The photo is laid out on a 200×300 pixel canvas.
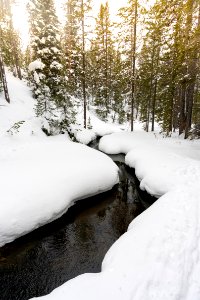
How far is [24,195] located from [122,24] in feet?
56.5

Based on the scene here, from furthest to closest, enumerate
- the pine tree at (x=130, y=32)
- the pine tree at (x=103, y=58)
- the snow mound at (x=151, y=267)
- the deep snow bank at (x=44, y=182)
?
the pine tree at (x=103, y=58) → the pine tree at (x=130, y=32) → the deep snow bank at (x=44, y=182) → the snow mound at (x=151, y=267)

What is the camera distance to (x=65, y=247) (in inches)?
261

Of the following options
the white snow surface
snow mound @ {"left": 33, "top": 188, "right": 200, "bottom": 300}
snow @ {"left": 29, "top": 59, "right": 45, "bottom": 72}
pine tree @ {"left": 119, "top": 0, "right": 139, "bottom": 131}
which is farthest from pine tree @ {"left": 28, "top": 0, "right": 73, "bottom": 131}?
snow mound @ {"left": 33, "top": 188, "right": 200, "bottom": 300}

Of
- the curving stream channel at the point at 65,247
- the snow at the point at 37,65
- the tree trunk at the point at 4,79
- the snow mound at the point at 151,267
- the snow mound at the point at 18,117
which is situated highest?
the snow at the point at 37,65

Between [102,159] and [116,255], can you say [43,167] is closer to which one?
[102,159]

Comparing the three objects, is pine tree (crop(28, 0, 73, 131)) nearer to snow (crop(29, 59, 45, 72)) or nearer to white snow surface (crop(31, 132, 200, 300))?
snow (crop(29, 59, 45, 72))

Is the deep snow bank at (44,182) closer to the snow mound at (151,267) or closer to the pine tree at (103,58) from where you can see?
the snow mound at (151,267)

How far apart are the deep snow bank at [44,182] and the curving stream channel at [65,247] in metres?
0.39

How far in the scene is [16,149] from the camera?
12133 mm

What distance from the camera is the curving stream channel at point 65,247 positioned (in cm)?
532

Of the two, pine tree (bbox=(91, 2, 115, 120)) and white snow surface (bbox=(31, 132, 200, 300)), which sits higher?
pine tree (bbox=(91, 2, 115, 120))

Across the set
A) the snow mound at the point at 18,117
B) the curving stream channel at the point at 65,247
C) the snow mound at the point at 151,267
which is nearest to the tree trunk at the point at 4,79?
the snow mound at the point at 18,117

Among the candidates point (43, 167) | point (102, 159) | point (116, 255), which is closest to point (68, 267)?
point (116, 255)

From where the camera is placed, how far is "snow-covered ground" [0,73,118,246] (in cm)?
670
